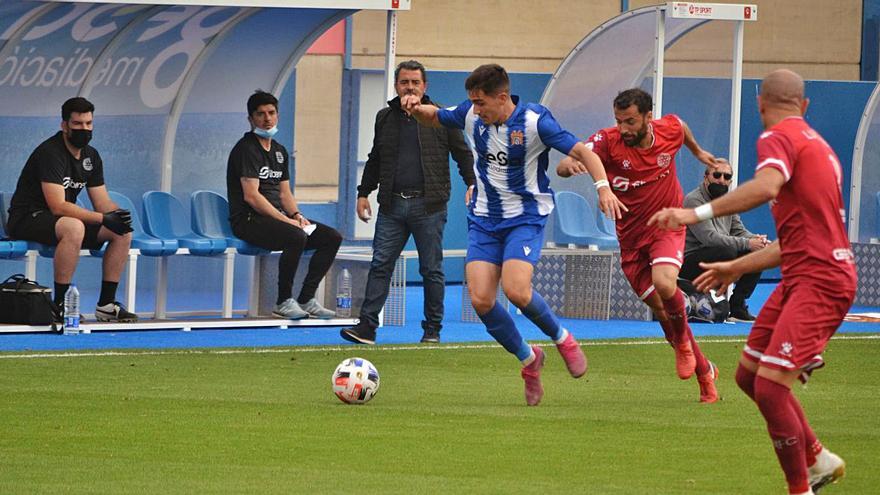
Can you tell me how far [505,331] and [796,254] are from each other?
3.57 meters

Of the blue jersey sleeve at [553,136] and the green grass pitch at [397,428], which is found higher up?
the blue jersey sleeve at [553,136]

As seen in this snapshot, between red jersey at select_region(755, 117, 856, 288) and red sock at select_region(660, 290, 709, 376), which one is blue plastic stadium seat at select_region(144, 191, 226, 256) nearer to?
red sock at select_region(660, 290, 709, 376)

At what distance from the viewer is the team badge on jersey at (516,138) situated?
10016 mm

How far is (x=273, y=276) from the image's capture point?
16.1 metres

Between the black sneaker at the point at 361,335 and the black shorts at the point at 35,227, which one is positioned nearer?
the black shorts at the point at 35,227

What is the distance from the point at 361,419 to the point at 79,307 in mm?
6338

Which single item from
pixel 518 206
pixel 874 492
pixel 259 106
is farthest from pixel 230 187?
pixel 874 492

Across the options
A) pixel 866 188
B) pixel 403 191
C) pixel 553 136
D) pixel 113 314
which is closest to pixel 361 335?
pixel 403 191

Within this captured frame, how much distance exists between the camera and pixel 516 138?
1002 centimetres

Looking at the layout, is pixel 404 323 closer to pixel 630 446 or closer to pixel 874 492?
pixel 630 446

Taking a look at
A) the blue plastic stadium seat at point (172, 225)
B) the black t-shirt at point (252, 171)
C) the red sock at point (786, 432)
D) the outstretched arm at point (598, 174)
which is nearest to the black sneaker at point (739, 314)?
the black t-shirt at point (252, 171)

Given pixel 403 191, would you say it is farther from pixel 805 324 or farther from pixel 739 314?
pixel 805 324

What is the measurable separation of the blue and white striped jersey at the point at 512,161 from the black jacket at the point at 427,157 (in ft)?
11.5

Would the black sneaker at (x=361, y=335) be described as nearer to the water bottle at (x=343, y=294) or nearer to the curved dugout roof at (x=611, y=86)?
the water bottle at (x=343, y=294)
